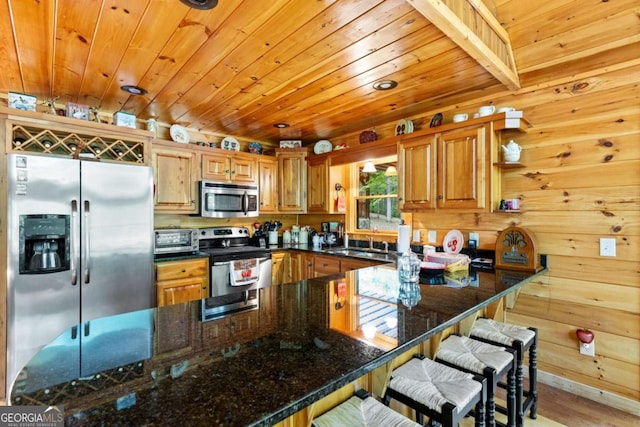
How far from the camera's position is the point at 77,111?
8.80 feet

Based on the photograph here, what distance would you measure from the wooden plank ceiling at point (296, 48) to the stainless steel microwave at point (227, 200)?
0.99 m

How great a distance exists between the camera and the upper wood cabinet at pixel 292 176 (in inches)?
168

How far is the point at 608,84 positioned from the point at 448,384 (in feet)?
7.85

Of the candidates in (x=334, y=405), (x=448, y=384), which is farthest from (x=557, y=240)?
(x=334, y=405)

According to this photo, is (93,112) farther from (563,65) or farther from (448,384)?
(563,65)

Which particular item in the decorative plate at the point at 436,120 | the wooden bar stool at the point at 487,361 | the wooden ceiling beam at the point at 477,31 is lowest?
the wooden bar stool at the point at 487,361

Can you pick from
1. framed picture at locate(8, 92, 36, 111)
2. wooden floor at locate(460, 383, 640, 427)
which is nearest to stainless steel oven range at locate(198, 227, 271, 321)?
framed picture at locate(8, 92, 36, 111)

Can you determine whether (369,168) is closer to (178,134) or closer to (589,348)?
(178,134)

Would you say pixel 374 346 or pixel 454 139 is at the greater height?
pixel 454 139

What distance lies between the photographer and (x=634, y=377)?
2.13m

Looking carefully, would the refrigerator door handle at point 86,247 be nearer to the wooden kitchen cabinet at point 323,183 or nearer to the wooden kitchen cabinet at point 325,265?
the wooden kitchen cabinet at point 325,265

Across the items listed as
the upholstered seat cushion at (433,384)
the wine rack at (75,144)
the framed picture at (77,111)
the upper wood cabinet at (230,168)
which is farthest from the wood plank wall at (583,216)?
the framed picture at (77,111)

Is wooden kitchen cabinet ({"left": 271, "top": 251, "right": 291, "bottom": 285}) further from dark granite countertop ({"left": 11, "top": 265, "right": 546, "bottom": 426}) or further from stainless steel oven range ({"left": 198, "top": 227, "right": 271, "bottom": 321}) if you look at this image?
dark granite countertop ({"left": 11, "top": 265, "right": 546, "bottom": 426})

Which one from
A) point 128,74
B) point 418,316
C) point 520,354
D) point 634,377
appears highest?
point 128,74
